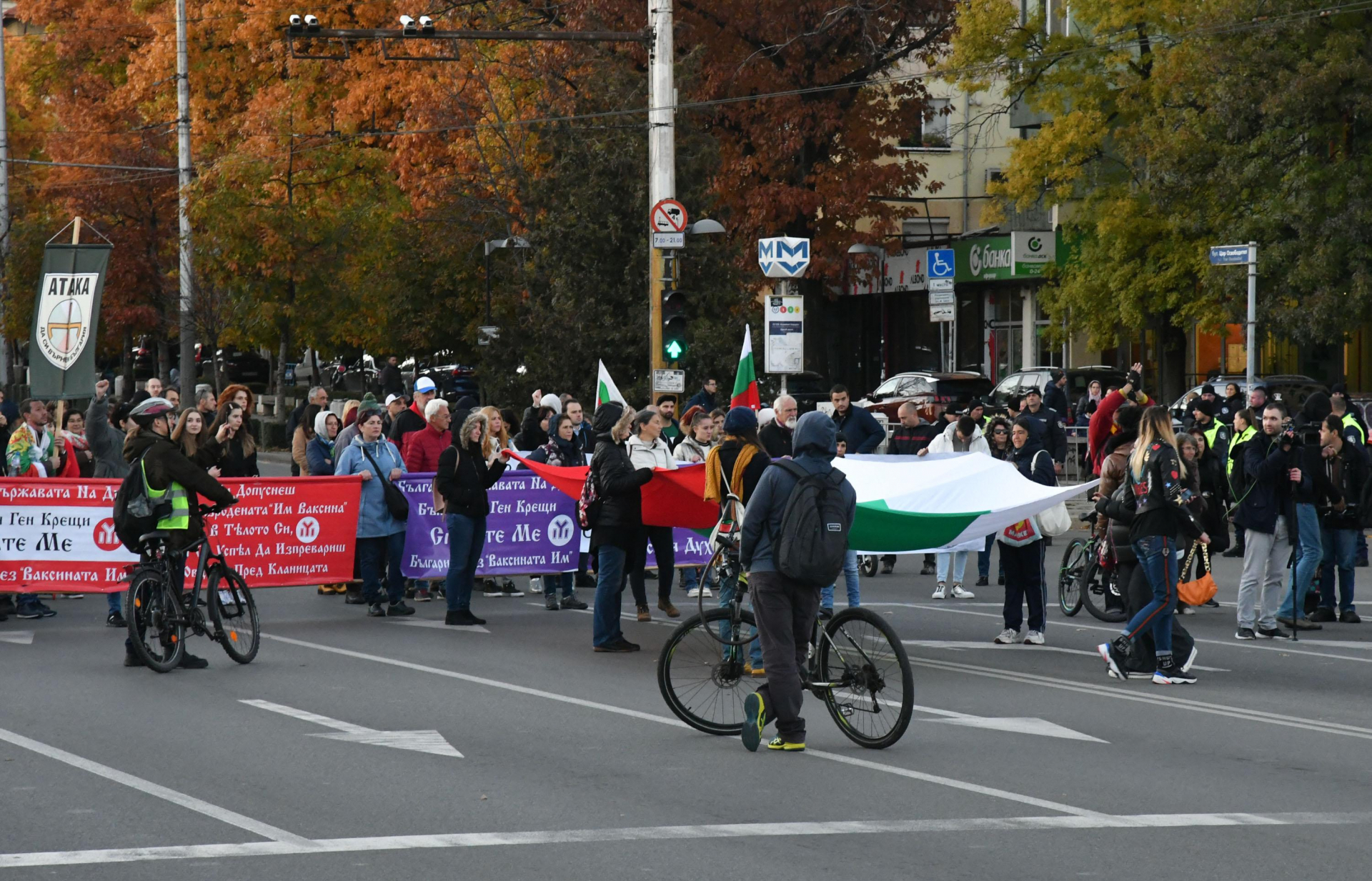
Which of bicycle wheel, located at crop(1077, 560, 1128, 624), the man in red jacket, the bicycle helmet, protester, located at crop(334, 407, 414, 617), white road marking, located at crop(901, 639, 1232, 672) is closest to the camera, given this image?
the bicycle helmet

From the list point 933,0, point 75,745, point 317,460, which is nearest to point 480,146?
point 933,0

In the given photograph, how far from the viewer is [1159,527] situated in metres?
12.1

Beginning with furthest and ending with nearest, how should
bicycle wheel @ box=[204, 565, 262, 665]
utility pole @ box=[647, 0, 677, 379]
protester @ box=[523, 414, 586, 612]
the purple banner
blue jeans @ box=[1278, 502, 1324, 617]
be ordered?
1. utility pole @ box=[647, 0, 677, 379]
2. the purple banner
3. protester @ box=[523, 414, 586, 612]
4. blue jeans @ box=[1278, 502, 1324, 617]
5. bicycle wheel @ box=[204, 565, 262, 665]

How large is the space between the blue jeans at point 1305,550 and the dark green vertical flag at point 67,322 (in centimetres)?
1263

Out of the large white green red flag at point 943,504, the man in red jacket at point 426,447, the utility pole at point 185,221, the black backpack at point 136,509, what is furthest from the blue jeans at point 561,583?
the utility pole at point 185,221

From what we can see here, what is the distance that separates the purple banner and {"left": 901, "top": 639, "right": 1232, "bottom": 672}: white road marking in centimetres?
388

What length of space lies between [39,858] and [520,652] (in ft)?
21.2

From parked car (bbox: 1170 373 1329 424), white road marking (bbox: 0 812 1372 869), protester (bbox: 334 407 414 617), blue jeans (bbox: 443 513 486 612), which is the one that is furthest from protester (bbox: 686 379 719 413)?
parked car (bbox: 1170 373 1329 424)

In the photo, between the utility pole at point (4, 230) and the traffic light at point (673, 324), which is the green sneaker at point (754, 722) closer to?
the traffic light at point (673, 324)

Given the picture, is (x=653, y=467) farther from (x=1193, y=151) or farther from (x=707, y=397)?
(x=1193, y=151)

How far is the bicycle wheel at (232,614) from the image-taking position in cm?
1262

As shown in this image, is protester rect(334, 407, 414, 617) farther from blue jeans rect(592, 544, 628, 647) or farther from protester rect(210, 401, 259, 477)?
blue jeans rect(592, 544, 628, 647)

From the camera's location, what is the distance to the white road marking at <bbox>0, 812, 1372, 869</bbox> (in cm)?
724

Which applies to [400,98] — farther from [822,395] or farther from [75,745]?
[75,745]
